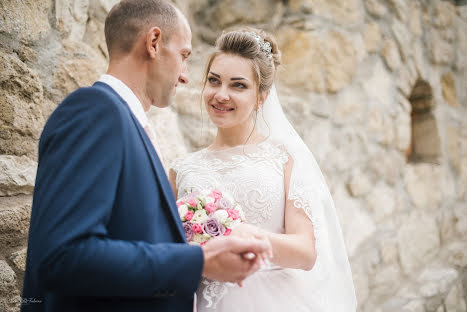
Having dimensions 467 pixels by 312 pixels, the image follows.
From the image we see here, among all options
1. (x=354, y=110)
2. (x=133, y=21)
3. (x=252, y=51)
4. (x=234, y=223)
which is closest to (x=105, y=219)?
(x=234, y=223)

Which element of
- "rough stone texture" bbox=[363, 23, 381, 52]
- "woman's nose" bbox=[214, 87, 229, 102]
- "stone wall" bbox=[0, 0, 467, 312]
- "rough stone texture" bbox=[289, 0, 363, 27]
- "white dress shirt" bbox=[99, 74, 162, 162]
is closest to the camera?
"white dress shirt" bbox=[99, 74, 162, 162]

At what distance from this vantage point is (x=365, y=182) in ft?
12.3

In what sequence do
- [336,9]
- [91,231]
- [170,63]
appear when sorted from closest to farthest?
1. [91,231]
2. [170,63]
3. [336,9]

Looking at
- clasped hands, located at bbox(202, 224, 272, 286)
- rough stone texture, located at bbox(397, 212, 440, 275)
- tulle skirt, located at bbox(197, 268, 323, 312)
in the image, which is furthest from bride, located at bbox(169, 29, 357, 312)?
rough stone texture, located at bbox(397, 212, 440, 275)

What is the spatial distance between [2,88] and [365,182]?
328 centimetres

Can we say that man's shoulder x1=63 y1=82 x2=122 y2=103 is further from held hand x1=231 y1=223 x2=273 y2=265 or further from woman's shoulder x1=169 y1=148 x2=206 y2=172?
woman's shoulder x1=169 y1=148 x2=206 y2=172

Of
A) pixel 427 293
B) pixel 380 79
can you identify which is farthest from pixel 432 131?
pixel 427 293

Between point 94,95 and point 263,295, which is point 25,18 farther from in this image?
point 263,295

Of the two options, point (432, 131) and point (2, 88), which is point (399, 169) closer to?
point (432, 131)

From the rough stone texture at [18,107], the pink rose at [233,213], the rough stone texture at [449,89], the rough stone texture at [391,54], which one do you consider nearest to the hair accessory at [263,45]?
the pink rose at [233,213]

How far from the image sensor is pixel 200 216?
1.47m

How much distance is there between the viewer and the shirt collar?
1.19 meters

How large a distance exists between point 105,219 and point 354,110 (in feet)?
10.6

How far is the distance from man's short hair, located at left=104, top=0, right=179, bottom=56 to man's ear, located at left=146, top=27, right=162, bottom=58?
0.08ft
